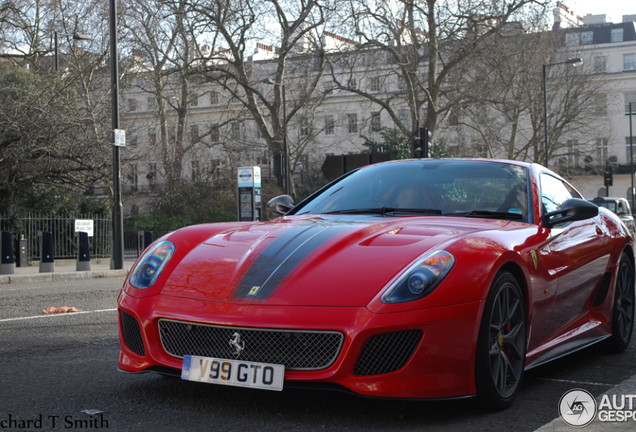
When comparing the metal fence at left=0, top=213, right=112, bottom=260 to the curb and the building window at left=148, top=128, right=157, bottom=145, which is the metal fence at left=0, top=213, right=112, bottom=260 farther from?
the building window at left=148, top=128, right=157, bottom=145

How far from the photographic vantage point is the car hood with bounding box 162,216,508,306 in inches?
136

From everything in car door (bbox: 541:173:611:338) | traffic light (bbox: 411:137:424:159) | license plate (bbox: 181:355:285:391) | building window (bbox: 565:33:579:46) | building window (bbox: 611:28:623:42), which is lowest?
license plate (bbox: 181:355:285:391)

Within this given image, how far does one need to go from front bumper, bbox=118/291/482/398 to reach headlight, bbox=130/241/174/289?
0.51 meters

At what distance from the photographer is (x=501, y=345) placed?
12.1ft

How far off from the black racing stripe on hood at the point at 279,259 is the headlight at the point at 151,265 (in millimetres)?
558

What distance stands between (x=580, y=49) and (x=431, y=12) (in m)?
17.2

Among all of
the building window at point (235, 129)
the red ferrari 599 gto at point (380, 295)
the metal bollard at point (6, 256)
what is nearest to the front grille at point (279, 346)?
the red ferrari 599 gto at point (380, 295)

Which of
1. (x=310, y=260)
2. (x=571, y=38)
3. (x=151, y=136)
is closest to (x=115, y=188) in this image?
(x=310, y=260)

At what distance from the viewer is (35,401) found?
12.4ft

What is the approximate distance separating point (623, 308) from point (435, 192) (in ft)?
6.55

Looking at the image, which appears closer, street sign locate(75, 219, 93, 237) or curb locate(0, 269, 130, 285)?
curb locate(0, 269, 130, 285)

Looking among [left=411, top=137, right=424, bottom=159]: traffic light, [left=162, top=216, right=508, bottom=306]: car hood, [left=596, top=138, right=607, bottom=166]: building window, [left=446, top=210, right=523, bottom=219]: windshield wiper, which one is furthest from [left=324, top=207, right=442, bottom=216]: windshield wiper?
[left=596, top=138, right=607, bottom=166]: building window

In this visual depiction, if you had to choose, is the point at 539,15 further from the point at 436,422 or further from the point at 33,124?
the point at 436,422

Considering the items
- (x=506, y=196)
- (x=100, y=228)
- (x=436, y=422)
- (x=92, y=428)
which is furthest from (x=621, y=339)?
(x=100, y=228)
